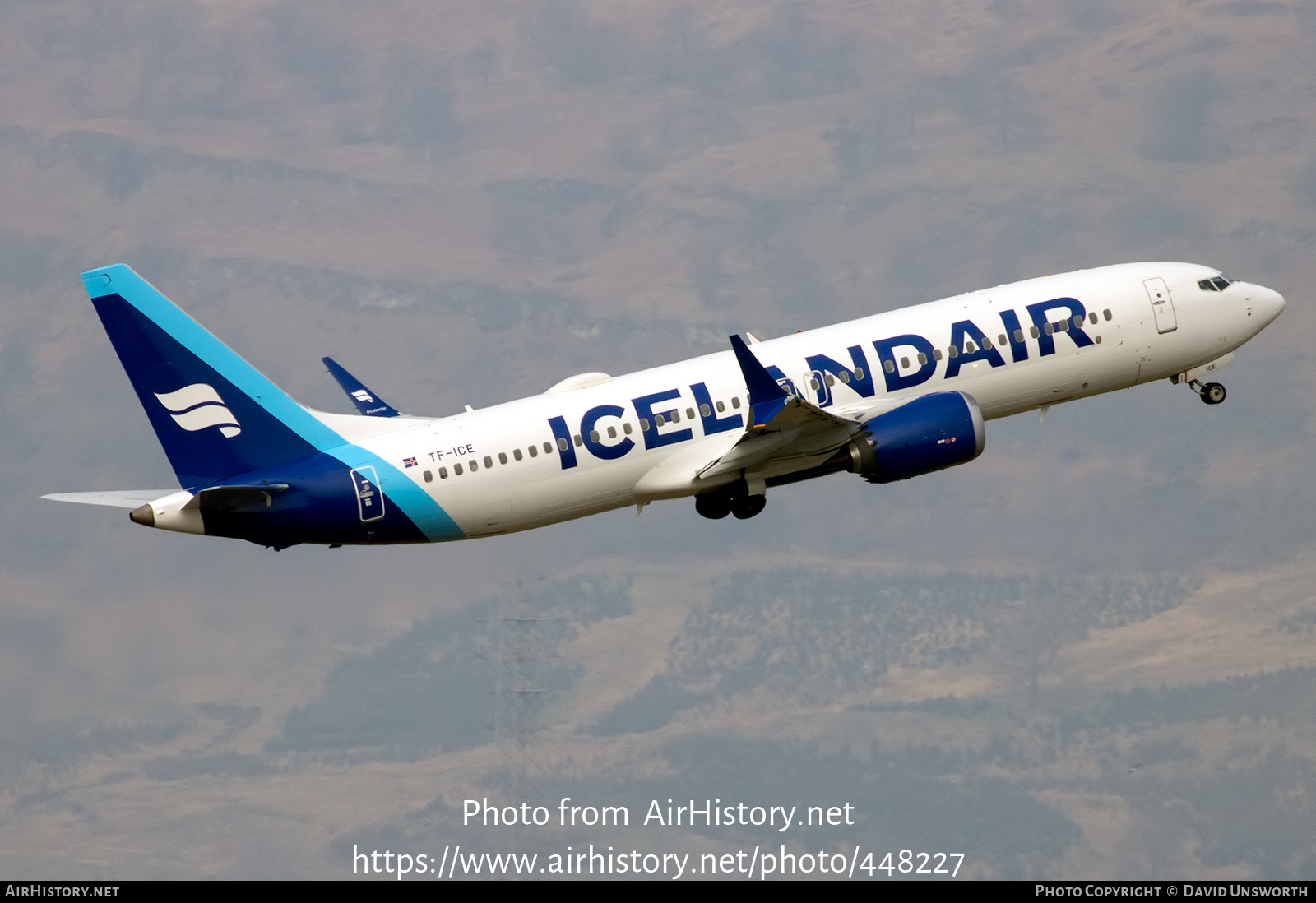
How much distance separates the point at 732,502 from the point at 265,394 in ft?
57.9

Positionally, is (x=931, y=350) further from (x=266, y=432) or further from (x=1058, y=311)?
(x=266, y=432)

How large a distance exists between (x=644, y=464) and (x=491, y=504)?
5.67 metres

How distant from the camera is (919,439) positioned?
71.8 meters

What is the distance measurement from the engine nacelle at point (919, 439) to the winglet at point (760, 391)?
382 centimetres

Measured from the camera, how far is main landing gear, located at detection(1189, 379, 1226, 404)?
81.1 m

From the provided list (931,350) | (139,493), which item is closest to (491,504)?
(139,493)

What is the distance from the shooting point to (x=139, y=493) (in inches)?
2785

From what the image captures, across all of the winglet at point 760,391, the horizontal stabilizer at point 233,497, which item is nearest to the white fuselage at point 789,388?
the winglet at point 760,391

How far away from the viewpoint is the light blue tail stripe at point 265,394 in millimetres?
70625

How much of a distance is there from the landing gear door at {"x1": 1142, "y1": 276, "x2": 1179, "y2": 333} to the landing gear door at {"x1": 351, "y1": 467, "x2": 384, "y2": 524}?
30.8 meters

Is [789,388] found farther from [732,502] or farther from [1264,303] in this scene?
[1264,303]

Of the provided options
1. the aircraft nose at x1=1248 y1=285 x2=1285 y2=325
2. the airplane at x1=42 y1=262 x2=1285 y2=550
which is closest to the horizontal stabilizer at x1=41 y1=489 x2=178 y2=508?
the airplane at x1=42 y1=262 x2=1285 y2=550

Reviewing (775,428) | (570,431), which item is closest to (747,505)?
(775,428)

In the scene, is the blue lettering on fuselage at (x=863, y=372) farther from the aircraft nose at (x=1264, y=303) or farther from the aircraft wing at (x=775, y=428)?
the aircraft nose at (x=1264, y=303)
